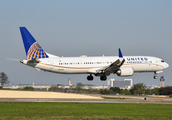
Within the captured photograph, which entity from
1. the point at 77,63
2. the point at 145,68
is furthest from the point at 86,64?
the point at 145,68

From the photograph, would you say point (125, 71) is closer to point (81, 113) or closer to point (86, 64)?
point (86, 64)

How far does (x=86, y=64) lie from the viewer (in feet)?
212

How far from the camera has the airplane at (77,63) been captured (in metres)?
62.6

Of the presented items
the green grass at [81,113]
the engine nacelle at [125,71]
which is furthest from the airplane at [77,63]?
the green grass at [81,113]

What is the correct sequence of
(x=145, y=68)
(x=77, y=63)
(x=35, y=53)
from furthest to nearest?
1. (x=145, y=68)
2. (x=35, y=53)
3. (x=77, y=63)

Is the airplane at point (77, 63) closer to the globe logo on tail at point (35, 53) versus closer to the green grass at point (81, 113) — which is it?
the globe logo on tail at point (35, 53)

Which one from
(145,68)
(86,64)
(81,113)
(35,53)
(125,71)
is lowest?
(81,113)

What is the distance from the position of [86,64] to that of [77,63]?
1.95 m

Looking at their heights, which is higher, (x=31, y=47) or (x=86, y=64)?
(x=31, y=47)

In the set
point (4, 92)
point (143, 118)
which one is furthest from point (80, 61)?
point (143, 118)

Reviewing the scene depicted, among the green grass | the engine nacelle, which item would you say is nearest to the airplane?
the engine nacelle

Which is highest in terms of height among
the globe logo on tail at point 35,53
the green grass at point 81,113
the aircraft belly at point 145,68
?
the globe logo on tail at point 35,53

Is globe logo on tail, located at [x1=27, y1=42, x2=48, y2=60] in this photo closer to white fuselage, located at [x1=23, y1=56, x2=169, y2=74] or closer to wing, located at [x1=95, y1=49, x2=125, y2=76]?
white fuselage, located at [x1=23, y1=56, x2=169, y2=74]

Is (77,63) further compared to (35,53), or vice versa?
(35,53)
